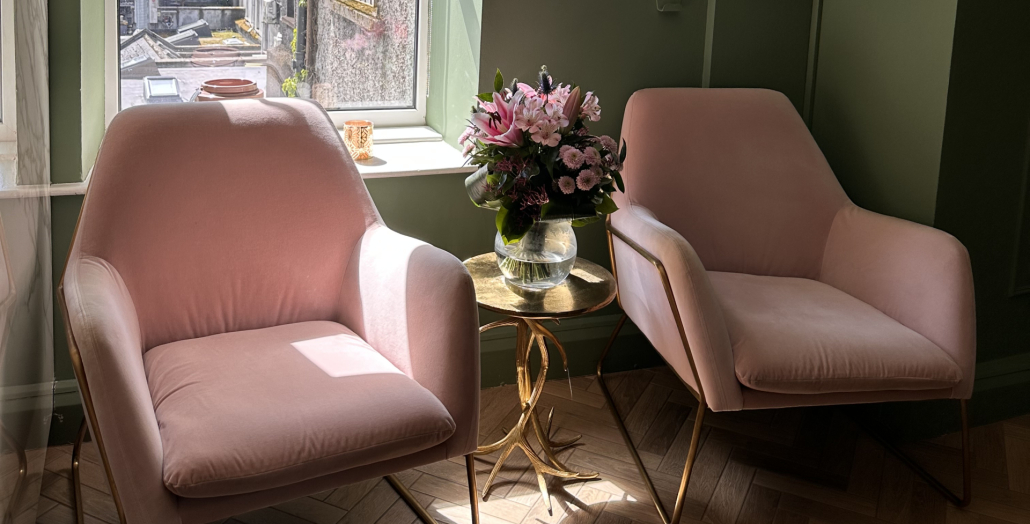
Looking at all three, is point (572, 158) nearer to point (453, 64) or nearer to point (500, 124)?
point (500, 124)

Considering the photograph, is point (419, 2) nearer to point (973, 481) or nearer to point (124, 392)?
point (124, 392)

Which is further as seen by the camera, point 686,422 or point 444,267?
point 686,422

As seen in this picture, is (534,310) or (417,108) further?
(417,108)

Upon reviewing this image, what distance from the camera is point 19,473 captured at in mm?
1687

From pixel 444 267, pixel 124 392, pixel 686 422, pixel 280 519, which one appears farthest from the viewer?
pixel 686 422

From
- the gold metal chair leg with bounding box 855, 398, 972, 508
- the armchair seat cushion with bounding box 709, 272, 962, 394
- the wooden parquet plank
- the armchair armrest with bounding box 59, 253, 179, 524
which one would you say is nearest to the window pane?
the armchair armrest with bounding box 59, 253, 179, 524

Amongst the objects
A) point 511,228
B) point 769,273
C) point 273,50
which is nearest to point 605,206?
point 511,228

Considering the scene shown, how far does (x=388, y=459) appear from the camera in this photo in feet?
5.45

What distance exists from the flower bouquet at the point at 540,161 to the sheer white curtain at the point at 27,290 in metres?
0.90

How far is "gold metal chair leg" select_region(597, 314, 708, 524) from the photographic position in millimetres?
2057

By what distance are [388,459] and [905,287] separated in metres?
1.35

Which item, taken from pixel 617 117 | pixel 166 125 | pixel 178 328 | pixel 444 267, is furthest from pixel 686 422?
pixel 166 125

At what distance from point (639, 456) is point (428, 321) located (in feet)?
2.95

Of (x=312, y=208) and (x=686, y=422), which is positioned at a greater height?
(x=312, y=208)
